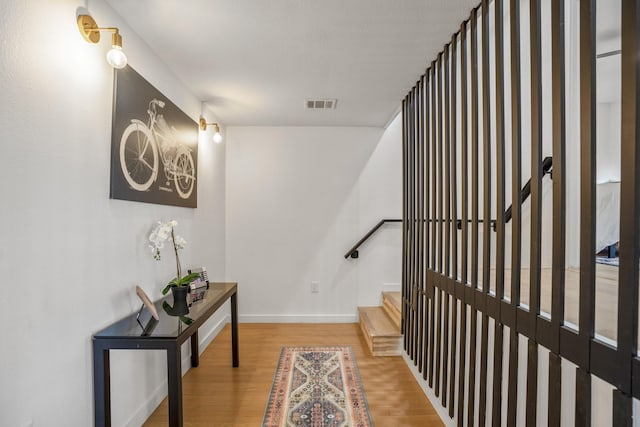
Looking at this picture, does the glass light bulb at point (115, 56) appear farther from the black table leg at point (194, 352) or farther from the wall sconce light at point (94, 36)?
the black table leg at point (194, 352)

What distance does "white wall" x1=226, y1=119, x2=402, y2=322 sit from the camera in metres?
4.11

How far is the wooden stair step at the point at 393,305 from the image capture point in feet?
11.1

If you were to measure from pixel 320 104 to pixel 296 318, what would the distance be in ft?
7.99

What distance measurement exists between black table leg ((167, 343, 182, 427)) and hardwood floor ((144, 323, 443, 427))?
63cm

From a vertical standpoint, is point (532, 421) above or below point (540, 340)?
below

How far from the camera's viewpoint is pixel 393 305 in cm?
362

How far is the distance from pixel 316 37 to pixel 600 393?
2.14m

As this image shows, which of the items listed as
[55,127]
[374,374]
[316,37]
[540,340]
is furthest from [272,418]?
[316,37]

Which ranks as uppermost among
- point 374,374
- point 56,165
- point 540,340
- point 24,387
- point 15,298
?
point 56,165

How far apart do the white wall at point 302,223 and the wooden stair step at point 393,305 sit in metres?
0.17

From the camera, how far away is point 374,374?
9.04 feet

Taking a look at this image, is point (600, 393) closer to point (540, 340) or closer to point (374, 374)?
point (540, 340)

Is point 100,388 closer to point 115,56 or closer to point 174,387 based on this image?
point 174,387

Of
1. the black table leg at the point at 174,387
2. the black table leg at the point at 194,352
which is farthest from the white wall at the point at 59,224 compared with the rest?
the black table leg at the point at 194,352
